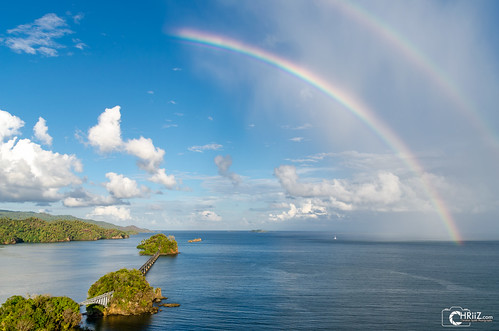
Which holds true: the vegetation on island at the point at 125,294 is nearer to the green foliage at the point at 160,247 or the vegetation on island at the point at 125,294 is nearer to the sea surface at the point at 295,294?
the sea surface at the point at 295,294

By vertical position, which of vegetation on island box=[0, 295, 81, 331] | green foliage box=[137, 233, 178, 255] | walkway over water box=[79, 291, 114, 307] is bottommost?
green foliage box=[137, 233, 178, 255]

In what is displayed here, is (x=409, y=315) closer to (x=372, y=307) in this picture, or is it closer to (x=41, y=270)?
(x=372, y=307)

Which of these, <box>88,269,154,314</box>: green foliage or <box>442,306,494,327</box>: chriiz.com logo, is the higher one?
<box>88,269,154,314</box>: green foliage

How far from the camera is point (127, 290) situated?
2247 inches

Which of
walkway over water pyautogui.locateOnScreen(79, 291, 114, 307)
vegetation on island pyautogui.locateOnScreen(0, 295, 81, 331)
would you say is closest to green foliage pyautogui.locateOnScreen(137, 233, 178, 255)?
walkway over water pyautogui.locateOnScreen(79, 291, 114, 307)

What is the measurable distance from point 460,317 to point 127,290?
183ft

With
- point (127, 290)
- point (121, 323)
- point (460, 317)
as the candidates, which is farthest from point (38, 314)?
point (460, 317)

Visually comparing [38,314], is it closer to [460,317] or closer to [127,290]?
[127,290]

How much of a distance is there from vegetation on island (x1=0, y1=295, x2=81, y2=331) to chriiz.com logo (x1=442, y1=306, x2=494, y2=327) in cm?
5446

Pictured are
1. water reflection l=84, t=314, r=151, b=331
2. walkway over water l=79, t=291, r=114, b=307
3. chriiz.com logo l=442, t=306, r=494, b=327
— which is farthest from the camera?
walkway over water l=79, t=291, r=114, b=307

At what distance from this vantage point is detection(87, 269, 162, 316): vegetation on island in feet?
184

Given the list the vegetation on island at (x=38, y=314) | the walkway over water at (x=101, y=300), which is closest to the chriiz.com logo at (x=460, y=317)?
the walkway over water at (x=101, y=300)

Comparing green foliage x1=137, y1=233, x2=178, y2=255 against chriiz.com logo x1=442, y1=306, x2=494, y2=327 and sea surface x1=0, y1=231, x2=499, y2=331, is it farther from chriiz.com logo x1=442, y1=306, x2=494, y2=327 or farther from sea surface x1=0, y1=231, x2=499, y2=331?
chriiz.com logo x1=442, y1=306, x2=494, y2=327

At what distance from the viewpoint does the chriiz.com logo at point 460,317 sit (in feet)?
175
